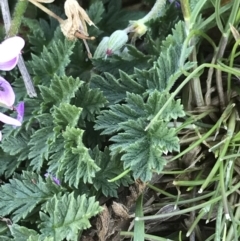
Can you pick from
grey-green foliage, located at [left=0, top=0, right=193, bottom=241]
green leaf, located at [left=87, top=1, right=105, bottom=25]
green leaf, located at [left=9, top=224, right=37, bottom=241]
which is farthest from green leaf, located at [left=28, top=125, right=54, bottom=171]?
green leaf, located at [left=87, top=1, right=105, bottom=25]

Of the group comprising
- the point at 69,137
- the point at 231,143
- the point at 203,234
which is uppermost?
the point at 69,137

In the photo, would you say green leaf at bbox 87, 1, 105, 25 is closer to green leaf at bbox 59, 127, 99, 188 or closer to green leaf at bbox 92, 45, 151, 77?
green leaf at bbox 92, 45, 151, 77

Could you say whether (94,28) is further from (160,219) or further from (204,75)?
(160,219)

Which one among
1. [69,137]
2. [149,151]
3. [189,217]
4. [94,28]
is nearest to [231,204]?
[189,217]

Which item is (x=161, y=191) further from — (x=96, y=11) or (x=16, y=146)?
(x=96, y=11)

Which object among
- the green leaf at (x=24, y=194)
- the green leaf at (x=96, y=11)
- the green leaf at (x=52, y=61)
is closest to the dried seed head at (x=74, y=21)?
the green leaf at (x=52, y=61)

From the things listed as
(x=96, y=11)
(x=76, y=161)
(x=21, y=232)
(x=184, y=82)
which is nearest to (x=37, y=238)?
(x=21, y=232)
